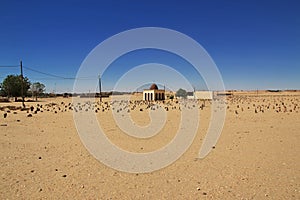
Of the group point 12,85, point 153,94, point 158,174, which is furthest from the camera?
point 12,85

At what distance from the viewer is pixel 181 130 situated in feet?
40.0

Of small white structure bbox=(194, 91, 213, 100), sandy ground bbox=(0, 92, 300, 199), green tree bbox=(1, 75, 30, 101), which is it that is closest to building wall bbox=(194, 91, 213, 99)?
small white structure bbox=(194, 91, 213, 100)

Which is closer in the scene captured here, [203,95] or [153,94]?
[153,94]

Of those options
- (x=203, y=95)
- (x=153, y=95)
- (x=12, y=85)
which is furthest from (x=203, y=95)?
(x=12, y=85)

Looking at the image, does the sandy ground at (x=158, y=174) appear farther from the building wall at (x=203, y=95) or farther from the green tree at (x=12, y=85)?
the green tree at (x=12, y=85)

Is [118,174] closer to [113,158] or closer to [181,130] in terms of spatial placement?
[113,158]

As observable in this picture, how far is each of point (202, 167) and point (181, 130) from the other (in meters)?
5.98

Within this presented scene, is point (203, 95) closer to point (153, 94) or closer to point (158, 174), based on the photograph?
point (153, 94)

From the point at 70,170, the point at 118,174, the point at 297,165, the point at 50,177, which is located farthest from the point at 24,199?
the point at 297,165

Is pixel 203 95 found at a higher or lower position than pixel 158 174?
higher

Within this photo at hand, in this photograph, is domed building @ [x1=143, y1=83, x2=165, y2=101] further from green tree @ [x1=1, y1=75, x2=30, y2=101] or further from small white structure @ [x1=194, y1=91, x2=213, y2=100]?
green tree @ [x1=1, y1=75, x2=30, y2=101]

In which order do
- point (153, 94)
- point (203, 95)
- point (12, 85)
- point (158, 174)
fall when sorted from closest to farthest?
point (158, 174) → point (153, 94) → point (203, 95) → point (12, 85)

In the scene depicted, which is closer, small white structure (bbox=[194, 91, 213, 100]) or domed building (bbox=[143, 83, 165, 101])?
domed building (bbox=[143, 83, 165, 101])

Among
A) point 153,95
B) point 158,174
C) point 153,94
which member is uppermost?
point 153,94
